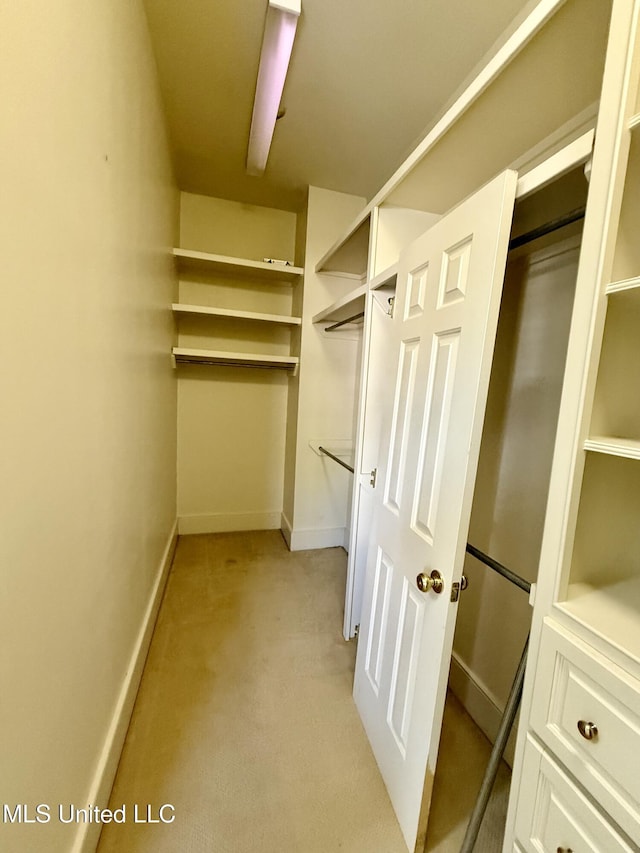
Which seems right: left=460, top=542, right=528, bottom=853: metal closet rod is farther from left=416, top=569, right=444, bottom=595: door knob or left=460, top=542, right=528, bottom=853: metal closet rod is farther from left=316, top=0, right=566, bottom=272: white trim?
left=316, top=0, right=566, bottom=272: white trim

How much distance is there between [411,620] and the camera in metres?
1.24

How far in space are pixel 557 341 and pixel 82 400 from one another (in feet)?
5.09

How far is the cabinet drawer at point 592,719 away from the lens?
65 cm

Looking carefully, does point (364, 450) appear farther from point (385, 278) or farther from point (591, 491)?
point (591, 491)

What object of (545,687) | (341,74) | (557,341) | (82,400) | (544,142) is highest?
(341,74)

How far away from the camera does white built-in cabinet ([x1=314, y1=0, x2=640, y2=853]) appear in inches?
27.2

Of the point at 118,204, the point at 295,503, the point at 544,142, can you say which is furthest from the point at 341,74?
the point at 295,503

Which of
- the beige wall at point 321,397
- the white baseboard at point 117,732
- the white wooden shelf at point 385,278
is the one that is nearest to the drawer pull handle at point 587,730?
the white baseboard at point 117,732

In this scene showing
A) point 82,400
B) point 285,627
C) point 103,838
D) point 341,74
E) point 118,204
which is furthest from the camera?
point 285,627

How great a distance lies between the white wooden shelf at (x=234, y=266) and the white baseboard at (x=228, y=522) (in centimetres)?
214

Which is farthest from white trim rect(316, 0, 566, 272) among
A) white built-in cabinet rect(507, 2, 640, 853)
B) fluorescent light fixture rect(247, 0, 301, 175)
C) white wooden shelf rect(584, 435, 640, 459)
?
white wooden shelf rect(584, 435, 640, 459)

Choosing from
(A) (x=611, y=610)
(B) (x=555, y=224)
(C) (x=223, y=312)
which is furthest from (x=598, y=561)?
(C) (x=223, y=312)

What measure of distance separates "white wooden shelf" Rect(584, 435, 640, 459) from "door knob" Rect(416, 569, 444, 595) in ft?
1.78

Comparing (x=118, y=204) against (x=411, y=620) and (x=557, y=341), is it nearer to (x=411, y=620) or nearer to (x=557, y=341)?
(x=557, y=341)
